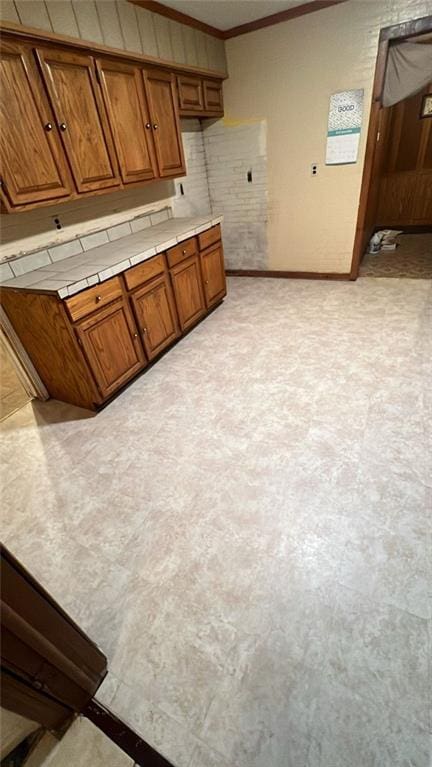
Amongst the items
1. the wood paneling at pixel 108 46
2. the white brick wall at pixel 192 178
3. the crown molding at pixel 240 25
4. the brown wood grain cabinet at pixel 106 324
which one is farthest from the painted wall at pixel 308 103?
the brown wood grain cabinet at pixel 106 324

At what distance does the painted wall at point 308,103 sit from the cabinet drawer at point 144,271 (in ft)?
6.34

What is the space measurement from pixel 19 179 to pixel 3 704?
216cm

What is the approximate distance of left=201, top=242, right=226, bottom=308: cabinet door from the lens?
315 centimetres

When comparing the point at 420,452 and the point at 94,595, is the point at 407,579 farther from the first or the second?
the point at 94,595

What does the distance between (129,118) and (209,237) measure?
42.1 inches

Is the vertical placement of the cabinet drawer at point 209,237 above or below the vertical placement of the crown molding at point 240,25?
below

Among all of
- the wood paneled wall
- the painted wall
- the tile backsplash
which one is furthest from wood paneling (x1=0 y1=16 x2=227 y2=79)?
the tile backsplash

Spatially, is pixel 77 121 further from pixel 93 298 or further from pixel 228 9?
pixel 228 9

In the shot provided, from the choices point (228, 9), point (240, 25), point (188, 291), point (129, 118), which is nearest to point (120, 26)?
point (129, 118)

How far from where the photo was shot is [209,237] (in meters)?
3.12

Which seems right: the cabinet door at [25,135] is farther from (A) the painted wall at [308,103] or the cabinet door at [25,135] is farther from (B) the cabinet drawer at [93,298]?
(A) the painted wall at [308,103]

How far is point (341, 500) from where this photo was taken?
1559 millimetres

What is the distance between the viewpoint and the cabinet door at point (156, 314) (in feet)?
8.10

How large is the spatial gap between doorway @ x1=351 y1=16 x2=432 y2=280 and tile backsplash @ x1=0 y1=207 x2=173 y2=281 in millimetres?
2095
